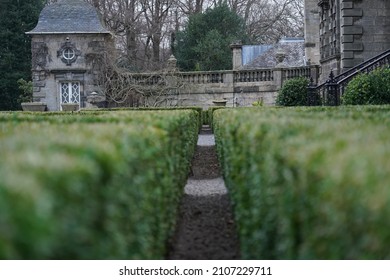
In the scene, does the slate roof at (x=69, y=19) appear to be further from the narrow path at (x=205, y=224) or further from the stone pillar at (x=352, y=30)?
the narrow path at (x=205, y=224)

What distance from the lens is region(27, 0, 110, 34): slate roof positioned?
33594 millimetres

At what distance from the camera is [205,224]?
7.42 metres

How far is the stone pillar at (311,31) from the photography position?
35.2m

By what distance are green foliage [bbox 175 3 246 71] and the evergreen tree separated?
8737 mm

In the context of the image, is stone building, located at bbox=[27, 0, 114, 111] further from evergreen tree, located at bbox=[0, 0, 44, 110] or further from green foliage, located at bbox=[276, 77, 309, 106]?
green foliage, located at bbox=[276, 77, 309, 106]

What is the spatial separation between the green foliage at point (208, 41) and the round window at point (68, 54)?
7.66 m

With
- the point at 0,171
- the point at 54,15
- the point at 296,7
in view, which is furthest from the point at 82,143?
the point at 296,7

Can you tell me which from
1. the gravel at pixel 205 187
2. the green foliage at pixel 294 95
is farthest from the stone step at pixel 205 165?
the green foliage at pixel 294 95

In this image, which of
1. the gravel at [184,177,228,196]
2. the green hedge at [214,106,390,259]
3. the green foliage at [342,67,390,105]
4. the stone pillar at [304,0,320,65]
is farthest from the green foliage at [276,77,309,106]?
the green hedge at [214,106,390,259]

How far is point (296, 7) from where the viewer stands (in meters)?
48.5

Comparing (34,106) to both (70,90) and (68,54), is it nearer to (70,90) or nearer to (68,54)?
(70,90)

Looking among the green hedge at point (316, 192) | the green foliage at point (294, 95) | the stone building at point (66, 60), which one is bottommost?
the green hedge at point (316, 192)

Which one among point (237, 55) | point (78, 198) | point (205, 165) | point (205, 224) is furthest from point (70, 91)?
A: point (78, 198)
